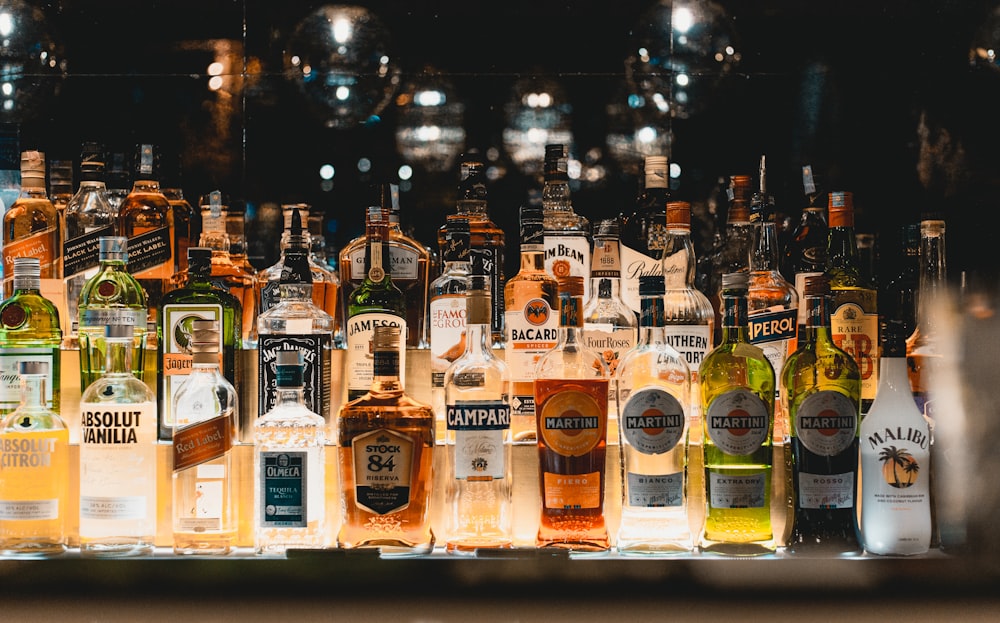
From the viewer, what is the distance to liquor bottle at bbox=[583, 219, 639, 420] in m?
1.46

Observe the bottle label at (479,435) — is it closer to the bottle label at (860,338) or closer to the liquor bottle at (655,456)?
the liquor bottle at (655,456)

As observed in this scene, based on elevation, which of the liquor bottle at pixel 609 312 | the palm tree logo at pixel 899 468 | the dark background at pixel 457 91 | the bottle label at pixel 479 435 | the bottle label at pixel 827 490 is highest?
the dark background at pixel 457 91

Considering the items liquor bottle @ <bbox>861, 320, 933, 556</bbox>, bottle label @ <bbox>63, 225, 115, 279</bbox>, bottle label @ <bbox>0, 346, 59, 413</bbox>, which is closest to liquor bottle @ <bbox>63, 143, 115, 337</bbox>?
bottle label @ <bbox>63, 225, 115, 279</bbox>

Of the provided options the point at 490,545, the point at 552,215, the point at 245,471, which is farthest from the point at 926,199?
the point at 245,471

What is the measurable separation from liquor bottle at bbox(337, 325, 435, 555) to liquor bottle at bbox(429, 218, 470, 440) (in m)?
0.14

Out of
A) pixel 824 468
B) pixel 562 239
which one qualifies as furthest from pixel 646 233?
pixel 824 468

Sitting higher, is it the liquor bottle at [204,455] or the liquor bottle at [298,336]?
the liquor bottle at [298,336]

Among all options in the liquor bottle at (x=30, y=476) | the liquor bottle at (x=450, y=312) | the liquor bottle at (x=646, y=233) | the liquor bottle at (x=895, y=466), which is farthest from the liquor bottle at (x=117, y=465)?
the liquor bottle at (x=895, y=466)

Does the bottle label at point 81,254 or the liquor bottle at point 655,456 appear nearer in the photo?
the liquor bottle at point 655,456

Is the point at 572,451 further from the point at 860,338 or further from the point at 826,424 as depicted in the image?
the point at 860,338

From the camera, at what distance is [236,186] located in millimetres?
1784

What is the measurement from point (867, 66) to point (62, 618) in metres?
1.62

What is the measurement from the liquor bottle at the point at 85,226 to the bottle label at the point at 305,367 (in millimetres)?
345

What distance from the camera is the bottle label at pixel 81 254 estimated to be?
1.53m
